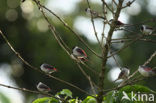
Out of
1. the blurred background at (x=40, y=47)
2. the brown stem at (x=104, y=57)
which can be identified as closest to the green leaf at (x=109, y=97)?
the brown stem at (x=104, y=57)

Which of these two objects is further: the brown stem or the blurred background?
the blurred background

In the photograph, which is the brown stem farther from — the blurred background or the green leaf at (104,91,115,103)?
the blurred background

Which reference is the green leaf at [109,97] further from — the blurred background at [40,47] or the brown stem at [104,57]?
the blurred background at [40,47]

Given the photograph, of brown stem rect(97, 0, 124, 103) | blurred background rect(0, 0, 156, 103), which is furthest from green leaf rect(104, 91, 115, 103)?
blurred background rect(0, 0, 156, 103)

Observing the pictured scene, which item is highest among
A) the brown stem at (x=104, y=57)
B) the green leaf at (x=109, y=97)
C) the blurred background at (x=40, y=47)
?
the blurred background at (x=40, y=47)

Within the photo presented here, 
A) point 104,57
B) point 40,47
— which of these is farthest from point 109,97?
point 40,47

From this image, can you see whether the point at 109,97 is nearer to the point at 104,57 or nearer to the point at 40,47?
the point at 104,57

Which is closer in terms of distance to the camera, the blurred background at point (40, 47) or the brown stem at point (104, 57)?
the brown stem at point (104, 57)

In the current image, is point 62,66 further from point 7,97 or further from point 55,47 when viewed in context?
point 7,97

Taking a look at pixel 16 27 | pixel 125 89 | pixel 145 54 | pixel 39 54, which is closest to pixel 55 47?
pixel 39 54

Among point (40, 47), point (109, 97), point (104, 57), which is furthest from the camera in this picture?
point (40, 47)

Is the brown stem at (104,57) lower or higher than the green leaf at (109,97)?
higher

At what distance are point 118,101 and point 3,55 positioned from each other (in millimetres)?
22744

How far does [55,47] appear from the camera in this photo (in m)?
25.8
